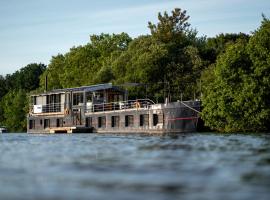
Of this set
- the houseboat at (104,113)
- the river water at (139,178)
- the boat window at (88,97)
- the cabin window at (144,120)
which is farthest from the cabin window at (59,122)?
the river water at (139,178)

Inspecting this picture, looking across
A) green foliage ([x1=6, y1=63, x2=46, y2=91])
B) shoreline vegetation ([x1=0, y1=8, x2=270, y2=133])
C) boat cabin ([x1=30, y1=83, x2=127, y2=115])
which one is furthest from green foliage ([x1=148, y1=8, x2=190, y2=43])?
green foliage ([x1=6, y1=63, x2=46, y2=91])

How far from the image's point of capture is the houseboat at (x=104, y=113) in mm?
48438

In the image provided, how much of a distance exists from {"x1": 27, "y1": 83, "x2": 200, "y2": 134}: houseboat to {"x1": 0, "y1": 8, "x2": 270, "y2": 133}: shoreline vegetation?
262 centimetres

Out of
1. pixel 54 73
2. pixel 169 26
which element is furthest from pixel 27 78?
pixel 169 26

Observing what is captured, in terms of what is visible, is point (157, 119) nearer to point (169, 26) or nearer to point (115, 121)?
point (115, 121)

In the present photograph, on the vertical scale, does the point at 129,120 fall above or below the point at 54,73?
below

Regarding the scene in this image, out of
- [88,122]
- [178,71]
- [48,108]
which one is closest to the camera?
[88,122]

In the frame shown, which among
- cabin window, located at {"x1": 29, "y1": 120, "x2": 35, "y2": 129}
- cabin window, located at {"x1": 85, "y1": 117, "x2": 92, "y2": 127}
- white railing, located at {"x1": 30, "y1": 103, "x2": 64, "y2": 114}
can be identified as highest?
white railing, located at {"x1": 30, "y1": 103, "x2": 64, "y2": 114}

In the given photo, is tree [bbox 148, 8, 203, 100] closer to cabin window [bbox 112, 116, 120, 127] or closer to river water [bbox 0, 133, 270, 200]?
cabin window [bbox 112, 116, 120, 127]

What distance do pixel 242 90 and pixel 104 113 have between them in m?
15.8

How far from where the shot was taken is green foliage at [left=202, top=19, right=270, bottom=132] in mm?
44688

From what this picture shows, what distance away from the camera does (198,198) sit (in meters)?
9.31

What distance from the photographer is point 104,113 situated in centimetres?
5494

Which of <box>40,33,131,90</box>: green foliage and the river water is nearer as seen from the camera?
the river water
